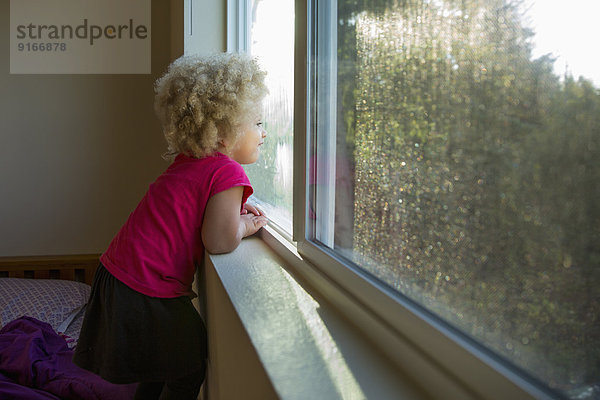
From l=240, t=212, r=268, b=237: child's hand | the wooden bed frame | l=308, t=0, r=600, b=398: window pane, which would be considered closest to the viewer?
l=308, t=0, r=600, b=398: window pane

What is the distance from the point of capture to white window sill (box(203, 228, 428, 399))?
52 centimetres

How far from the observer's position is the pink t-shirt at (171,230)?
1.19 metres

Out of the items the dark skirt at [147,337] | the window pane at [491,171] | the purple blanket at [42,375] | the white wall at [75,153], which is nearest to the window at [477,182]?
the window pane at [491,171]

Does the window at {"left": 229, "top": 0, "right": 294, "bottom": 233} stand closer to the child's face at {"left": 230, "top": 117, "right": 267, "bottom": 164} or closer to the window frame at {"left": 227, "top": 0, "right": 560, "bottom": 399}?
the child's face at {"left": 230, "top": 117, "right": 267, "bottom": 164}

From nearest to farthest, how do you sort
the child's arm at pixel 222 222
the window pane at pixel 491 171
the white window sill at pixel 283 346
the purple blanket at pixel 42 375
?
the window pane at pixel 491 171, the white window sill at pixel 283 346, the child's arm at pixel 222 222, the purple blanket at pixel 42 375

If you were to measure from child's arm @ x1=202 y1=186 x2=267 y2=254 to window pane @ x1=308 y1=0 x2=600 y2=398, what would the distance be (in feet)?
1.71

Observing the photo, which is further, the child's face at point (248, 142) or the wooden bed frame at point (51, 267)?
the wooden bed frame at point (51, 267)

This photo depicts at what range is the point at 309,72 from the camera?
0.95m

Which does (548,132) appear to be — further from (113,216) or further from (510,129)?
(113,216)

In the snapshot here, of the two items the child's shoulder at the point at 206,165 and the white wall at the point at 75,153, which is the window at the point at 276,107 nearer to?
the child's shoulder at the point at 206,165

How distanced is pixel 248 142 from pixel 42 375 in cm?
113

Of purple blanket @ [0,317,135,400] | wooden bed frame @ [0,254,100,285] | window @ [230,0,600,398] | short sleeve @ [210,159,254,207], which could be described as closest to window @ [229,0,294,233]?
short sleeve @ [210,159,254,207]

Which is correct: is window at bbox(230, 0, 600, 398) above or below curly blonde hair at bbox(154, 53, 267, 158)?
below

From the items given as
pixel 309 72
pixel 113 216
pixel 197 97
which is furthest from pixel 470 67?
pixel 113 216
